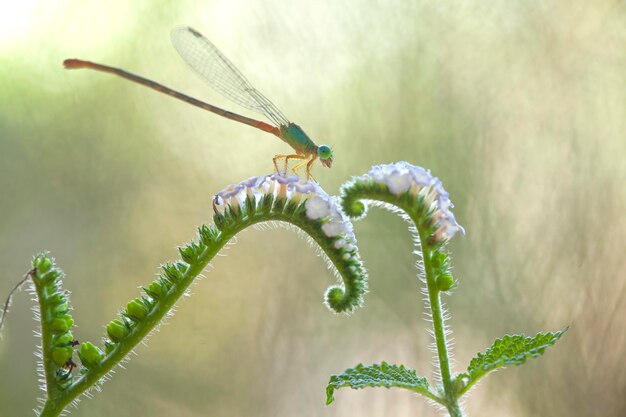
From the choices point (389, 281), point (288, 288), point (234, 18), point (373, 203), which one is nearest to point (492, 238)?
point (389, 281)

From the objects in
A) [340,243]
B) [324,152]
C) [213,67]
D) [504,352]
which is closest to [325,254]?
[340,243]

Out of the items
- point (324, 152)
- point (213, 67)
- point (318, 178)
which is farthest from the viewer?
point (318, 178)

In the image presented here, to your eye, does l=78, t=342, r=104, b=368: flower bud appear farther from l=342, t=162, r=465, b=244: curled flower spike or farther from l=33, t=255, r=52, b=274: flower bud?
l=342, t=162, r=465, b=244: curled flower spike

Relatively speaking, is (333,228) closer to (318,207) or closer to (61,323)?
(318,207)

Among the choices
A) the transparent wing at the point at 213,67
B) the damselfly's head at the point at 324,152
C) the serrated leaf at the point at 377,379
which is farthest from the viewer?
the transparent wing at the point at 213,67

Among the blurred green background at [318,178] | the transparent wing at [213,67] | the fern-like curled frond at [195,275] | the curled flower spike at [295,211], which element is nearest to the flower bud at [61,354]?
the fern-like curled frond at [195,275]

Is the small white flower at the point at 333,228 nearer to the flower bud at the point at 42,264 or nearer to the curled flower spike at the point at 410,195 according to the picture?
the curled flower spike at the point at 410,195
